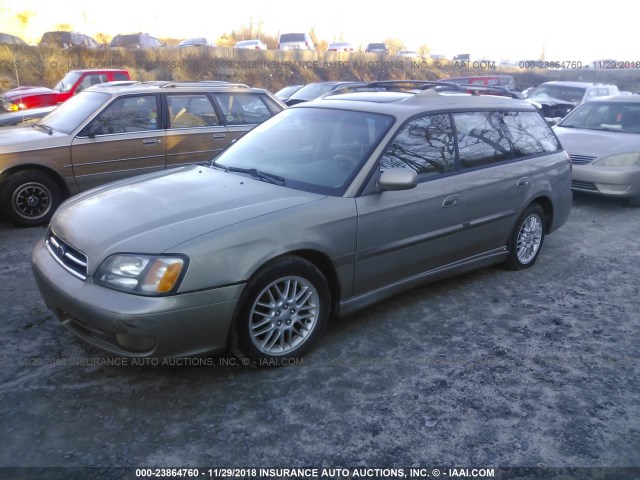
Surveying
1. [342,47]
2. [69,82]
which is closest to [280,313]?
[69,82]

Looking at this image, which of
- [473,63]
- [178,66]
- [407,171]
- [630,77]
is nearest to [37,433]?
[407,171]

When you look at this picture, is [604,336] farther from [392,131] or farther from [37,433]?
[37,433]

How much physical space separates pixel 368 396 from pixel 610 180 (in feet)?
19.9

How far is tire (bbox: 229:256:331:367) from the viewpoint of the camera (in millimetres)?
3172

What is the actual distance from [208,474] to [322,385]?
93 centimetres

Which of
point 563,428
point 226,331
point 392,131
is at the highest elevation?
point 392,131

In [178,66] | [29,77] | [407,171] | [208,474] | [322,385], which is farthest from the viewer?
[178,66]

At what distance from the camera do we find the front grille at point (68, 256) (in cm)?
311

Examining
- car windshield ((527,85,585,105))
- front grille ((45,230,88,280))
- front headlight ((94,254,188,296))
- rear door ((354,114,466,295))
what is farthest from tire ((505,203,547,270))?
car windshield ((527,85,585,105))

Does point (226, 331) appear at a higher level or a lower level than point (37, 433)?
higher

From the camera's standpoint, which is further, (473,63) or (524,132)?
(473,63)

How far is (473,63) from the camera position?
132 feet

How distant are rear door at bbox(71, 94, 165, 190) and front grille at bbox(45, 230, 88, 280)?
309cm

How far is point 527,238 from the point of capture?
523cm
